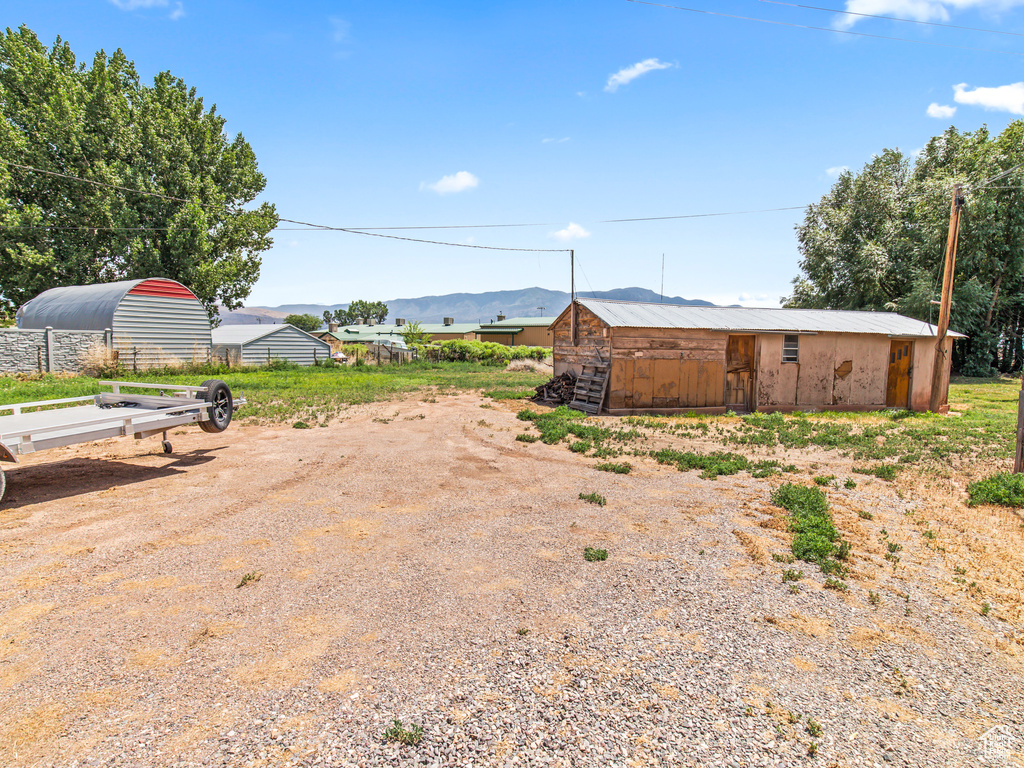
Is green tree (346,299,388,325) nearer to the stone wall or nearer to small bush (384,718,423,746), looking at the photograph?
the stone wall

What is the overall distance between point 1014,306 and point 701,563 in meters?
48.1

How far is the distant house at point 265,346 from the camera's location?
3341cm

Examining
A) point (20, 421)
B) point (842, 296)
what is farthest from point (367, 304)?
point (20, 421)

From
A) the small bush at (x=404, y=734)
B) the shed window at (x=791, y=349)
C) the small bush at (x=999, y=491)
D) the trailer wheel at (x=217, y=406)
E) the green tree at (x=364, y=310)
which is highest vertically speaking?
the green tree at (x=364, y=310)

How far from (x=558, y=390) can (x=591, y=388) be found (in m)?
2.23

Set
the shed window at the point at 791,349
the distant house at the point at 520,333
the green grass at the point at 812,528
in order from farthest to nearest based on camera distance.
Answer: the distant house at the point at 520,333 < the shed window at the point at 791,349 < the green grass at the point at 812,528

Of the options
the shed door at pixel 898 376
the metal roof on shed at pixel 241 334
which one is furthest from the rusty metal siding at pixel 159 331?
the shed door at pixel 898 376

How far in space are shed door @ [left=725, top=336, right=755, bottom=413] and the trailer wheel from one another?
16657 mm

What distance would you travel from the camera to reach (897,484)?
29.8 ft

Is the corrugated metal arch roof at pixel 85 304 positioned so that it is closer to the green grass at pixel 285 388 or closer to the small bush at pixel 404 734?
the green grass at pixel 285 388

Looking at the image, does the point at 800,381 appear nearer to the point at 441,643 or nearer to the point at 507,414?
the point at 507,414

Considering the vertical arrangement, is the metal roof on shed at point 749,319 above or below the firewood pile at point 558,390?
above

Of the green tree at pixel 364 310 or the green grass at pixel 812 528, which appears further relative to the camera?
the green tree at pixel 364 310

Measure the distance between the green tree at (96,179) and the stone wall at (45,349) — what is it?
8.29 meters
